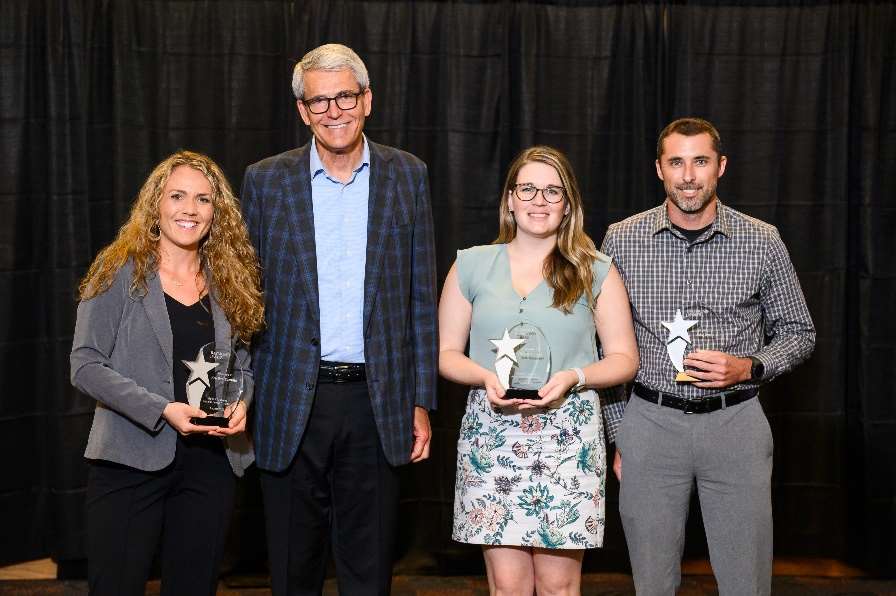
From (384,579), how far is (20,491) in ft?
6.90

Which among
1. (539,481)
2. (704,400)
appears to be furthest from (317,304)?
(704,400)

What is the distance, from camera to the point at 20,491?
14.0 ft

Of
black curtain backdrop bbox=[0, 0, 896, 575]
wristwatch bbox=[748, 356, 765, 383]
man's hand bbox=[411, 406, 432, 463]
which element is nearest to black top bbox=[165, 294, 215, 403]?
man's hand bbox=[411, 406, 432, 463]

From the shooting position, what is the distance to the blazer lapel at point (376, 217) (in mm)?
2777

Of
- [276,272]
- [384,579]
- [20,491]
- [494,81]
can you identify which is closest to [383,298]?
[276,272]

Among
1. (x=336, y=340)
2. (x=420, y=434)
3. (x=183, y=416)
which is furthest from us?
(x=420, y=434)

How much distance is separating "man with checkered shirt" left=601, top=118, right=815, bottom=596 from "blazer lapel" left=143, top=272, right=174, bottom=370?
1323mm

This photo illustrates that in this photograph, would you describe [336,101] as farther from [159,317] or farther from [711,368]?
[711,368]

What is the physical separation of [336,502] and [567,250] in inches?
37.9

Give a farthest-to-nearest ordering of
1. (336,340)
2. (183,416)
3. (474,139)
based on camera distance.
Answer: (474,139)
(336,340)
(183,416)

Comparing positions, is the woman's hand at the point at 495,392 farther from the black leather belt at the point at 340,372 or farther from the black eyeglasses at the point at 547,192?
the black eyeglasses at the point at 547,192

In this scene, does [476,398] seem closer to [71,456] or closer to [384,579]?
[384,579]

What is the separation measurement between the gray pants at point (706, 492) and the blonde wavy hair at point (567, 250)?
44 cm

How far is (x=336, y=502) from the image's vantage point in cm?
287
